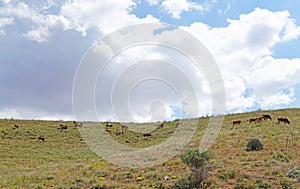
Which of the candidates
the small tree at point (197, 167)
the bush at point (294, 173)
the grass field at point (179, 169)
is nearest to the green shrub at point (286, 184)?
the grass field at point (179, 169)

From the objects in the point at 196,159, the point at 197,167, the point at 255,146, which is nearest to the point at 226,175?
the point at 197,167

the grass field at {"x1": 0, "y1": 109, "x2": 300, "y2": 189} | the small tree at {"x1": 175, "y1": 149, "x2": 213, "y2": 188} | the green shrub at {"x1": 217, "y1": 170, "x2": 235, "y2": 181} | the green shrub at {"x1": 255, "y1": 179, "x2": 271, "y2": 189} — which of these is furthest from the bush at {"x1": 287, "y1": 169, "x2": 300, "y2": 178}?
the small tree at {"x1": 175, "y1": 149, "x2": 213, "y2": 188}

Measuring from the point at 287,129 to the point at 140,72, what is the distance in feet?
48.0

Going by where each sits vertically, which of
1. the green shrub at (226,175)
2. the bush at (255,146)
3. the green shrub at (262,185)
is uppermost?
the bush at (255,146)

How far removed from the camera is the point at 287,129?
29422 millimetres

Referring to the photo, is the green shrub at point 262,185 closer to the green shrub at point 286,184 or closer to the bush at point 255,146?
the green shrub at point 286,184

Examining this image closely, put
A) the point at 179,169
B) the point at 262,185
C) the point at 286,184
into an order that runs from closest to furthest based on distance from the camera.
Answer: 1. the point at 286,184
2. the point at 262,185
3. the point at 179,169

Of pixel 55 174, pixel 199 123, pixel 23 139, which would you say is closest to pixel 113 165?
pixel 55 174

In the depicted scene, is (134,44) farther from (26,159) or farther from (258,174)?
(26,159)

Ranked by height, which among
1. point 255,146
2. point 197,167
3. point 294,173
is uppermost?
point 255,146

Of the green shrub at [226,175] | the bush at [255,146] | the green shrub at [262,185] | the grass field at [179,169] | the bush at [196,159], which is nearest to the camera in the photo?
the green shrub at [262,185]

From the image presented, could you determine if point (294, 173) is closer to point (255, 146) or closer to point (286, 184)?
point (286, 184)

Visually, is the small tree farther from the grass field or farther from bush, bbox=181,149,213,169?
the grass field

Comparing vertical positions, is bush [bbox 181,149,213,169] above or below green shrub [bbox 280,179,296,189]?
above
